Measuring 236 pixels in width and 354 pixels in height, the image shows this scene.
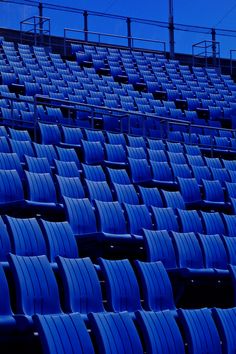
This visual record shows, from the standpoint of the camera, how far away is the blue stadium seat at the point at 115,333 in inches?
89.4

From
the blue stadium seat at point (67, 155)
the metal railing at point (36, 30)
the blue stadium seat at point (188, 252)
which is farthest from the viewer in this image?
the metal railing at point (36, 30)

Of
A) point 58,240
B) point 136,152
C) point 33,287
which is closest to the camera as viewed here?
point 33,287

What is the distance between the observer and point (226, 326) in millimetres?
2639

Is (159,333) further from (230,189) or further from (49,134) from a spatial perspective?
(49,134)

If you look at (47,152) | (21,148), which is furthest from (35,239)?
(47,152)

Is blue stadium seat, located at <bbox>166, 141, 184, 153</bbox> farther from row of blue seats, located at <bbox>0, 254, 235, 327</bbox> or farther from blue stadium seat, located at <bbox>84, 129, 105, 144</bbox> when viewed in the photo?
row of blue seats, located at <bbox>0, 254, 235, 327</bbox>

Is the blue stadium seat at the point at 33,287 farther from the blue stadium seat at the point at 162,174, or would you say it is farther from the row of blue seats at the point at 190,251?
the blue stadium seat at the point at 162,174

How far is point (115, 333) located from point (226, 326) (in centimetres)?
52

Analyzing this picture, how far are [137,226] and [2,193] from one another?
736 millimetres

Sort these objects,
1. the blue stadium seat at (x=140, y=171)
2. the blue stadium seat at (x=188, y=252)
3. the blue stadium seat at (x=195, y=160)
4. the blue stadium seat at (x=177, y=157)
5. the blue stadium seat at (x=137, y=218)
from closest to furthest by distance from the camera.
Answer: the blue stadium seat at (x=188, y=252) → the blue stadium seat at (x=137, y=218) → the blue stadium seat at (x=140, y=171) → the blue stadium seat at (x=177, y=157) → the blue stadium seat at (x=195, y=160)

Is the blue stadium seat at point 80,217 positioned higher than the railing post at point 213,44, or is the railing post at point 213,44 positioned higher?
the railing post at point 213,44

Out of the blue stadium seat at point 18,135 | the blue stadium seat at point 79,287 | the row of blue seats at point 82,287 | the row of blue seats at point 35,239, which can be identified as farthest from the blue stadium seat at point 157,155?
the blue stadium seat at point 79,287

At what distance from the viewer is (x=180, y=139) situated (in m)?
6.50

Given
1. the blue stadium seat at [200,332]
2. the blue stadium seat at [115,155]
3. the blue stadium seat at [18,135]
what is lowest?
the blue stadium seat at [200,332]
